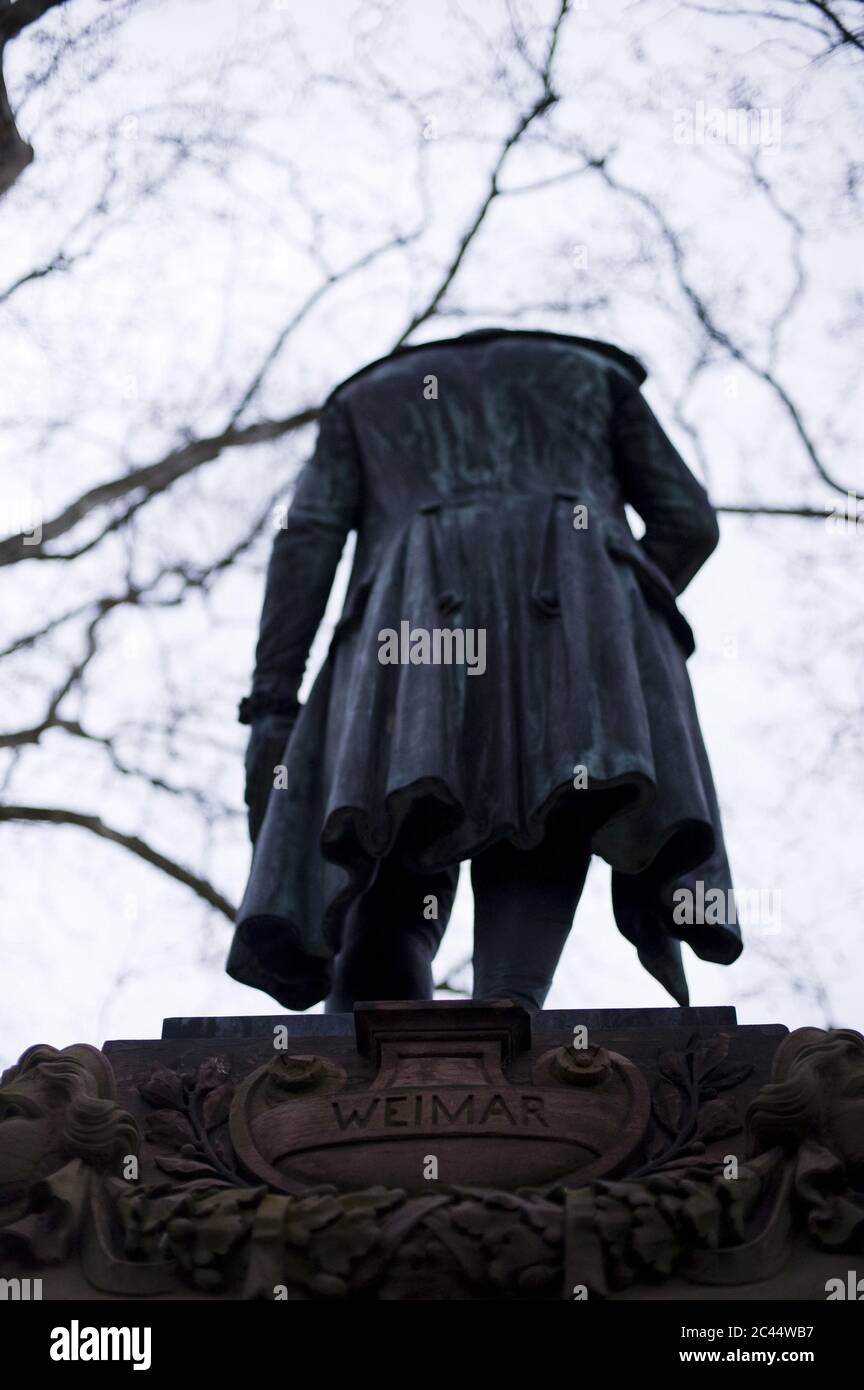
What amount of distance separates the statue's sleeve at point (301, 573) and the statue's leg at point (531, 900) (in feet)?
3.45

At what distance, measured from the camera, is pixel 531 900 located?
6.07m

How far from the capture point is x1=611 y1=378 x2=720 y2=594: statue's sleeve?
695cm

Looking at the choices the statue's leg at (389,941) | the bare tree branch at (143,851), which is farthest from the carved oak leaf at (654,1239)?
the bare tree branch at (143,851)

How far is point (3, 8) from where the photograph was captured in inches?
408

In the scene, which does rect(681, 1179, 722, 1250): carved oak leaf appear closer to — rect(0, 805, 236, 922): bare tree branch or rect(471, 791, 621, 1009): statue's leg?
rect(471, 791, 621, 1009): statue's leg

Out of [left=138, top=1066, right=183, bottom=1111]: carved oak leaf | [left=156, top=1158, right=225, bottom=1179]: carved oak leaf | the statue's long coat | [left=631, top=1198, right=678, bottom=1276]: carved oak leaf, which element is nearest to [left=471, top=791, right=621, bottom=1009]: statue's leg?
the statue's long coat

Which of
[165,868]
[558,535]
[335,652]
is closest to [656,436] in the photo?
[558,535]

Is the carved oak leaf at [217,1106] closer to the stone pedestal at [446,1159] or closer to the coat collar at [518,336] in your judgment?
the stone pedestal at [446,1159]

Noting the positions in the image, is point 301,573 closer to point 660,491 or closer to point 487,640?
point 487,640

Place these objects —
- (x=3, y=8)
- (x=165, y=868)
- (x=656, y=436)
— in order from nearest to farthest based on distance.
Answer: (x=656, y=436) < (x=3, y=8) < (x=165, y=868)

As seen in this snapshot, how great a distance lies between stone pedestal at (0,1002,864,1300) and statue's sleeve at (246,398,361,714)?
1.64 m

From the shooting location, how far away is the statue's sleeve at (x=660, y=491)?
274 inches
